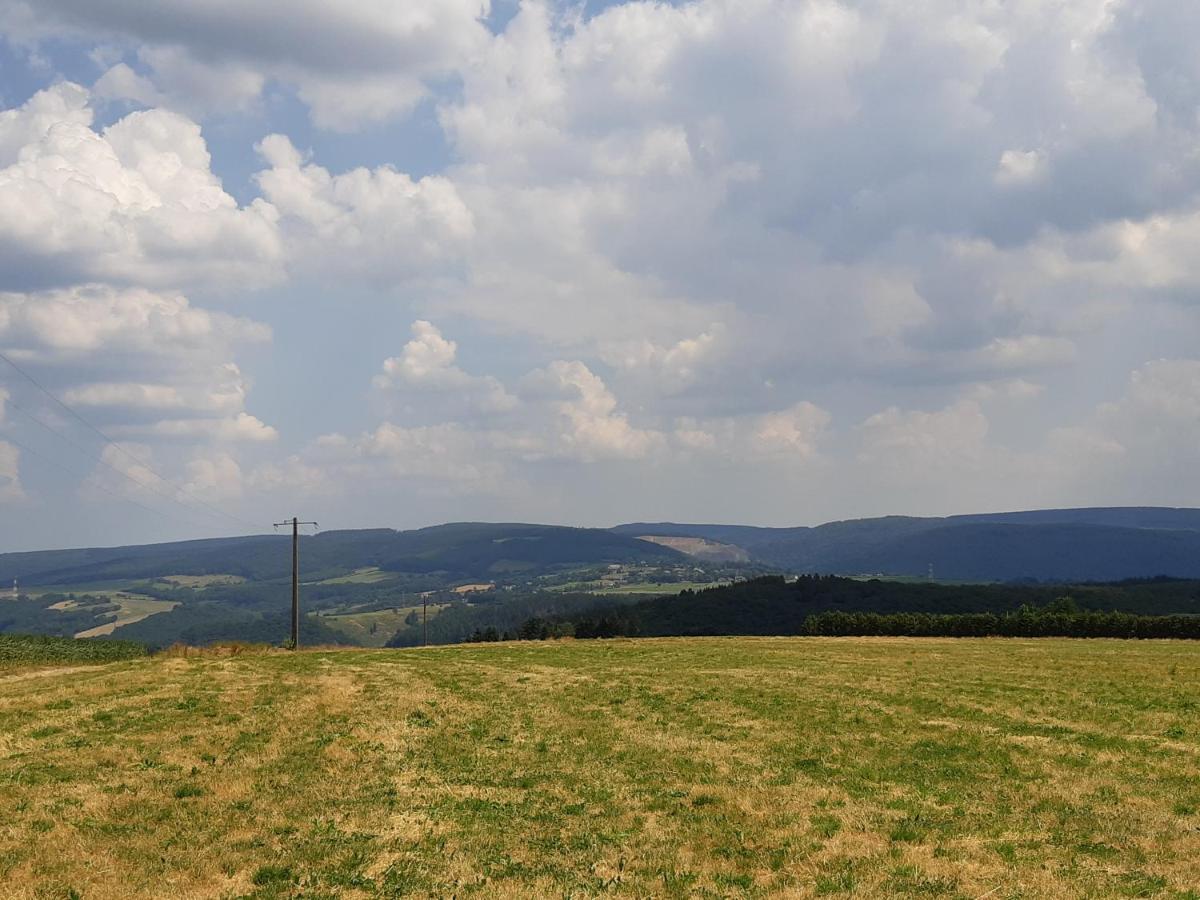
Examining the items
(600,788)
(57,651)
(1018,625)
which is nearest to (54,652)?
(57,651)

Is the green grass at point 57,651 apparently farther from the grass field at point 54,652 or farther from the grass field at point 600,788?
the grass field at point 600,788

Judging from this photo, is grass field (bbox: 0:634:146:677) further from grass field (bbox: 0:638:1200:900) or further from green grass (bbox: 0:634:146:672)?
grass field (bbox: 0:638:1200:900)

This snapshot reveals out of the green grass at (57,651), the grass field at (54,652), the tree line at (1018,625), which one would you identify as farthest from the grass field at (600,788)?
the tree line at (1018,625)

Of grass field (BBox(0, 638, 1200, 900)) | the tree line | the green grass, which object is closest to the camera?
grass field (BBox(0, 638, 1200, 900))

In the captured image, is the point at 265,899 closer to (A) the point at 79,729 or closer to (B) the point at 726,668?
(A) the point at 79,729

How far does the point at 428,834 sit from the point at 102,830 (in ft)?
27.1

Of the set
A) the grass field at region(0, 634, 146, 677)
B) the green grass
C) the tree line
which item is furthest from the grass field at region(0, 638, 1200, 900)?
the tree line

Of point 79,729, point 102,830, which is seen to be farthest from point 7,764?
point 102,830

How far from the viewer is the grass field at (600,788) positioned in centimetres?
1805

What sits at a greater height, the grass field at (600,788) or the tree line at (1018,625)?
the grass field at (600,788)

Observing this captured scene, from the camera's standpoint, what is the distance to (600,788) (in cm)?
2538

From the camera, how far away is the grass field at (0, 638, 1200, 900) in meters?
18.0

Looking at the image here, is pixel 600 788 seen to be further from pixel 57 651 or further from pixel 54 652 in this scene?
pixel 57 651

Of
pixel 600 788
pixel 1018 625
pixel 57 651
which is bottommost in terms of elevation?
pixel 1018 625
